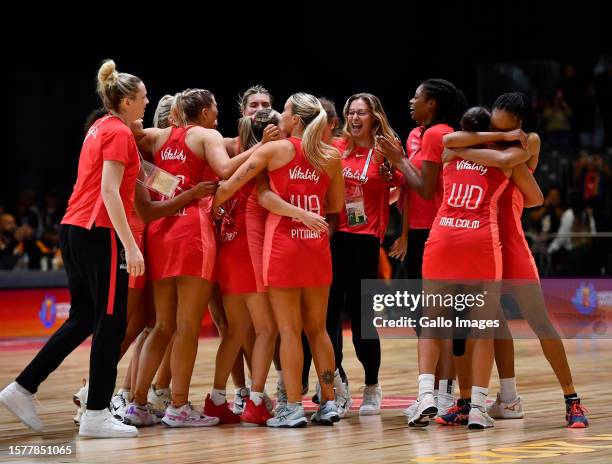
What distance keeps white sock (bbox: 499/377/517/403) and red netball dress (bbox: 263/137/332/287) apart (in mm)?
1104

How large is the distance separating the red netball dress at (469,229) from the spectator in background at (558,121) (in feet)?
32.5

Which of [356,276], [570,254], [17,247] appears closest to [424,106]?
[356,276]

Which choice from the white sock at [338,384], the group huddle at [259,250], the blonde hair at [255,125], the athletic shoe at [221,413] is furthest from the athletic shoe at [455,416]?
the blonde hair at [255,125]

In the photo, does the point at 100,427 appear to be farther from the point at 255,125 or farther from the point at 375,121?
the point at 375,121

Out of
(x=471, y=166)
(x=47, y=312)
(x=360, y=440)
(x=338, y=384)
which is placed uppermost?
(x=471, y=166)

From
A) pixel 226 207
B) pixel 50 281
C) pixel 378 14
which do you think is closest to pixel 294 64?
pixel 378 14

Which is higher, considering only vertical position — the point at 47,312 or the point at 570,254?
the point at 570,254

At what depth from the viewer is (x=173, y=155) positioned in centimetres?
572

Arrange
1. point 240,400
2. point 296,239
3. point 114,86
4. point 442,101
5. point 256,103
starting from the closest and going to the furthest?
Result: 1. point 114,86
2. point 296,239
3. point 442,101
4. point 240,400
5. point 256,103

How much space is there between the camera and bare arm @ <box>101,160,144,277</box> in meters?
5.05

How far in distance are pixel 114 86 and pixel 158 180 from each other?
1.76 ft

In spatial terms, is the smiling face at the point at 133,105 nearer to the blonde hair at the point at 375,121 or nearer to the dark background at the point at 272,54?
the blonde hair at the point at 375,121

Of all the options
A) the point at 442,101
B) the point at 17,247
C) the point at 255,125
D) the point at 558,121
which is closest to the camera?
Result: the point at 255,125

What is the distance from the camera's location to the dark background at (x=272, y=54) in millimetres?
15203
